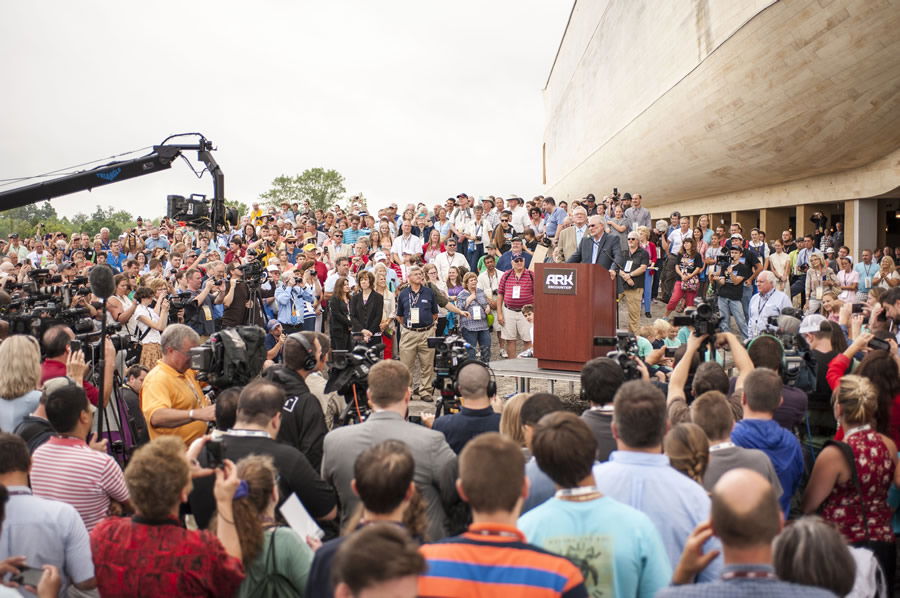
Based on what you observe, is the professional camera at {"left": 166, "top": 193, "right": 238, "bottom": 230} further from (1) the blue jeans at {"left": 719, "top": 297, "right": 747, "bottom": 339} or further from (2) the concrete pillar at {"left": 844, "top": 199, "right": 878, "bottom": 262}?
(2) the concrete pillar at {"left": 844, "top": 199, "right": 878, "bottom": 262}

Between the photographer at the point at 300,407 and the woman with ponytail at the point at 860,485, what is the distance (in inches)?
102

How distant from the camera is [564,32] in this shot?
54.6m

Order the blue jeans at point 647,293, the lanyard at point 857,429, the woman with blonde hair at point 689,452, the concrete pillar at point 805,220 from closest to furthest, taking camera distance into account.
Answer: the woman with blonde hair at point 689,452
the lanyard at point 857,429
the blue jeans at point 647,293
the concrete pillar at point 805,220

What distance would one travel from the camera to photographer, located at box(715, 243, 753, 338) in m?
12.2

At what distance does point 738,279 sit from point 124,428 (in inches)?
383

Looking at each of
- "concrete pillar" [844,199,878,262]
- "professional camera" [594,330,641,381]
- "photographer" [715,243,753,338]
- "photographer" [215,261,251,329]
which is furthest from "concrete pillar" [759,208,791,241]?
"professional camera" [594,330,641,381]

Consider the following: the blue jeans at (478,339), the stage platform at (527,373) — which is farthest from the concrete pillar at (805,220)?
the stage platform at (527,373)

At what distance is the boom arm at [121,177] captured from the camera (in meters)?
14.2

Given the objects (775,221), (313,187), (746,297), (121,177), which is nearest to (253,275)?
(746,297)

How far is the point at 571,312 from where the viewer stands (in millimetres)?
7547

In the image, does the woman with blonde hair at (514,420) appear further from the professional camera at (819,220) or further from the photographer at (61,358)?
the professional camera at (819,220)

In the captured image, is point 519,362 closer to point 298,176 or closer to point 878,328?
point 878,328

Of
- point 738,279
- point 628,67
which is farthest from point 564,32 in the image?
point 738,279

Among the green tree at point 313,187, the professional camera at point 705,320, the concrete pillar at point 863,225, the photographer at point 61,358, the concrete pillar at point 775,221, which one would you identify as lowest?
the photographer at point 61,358
